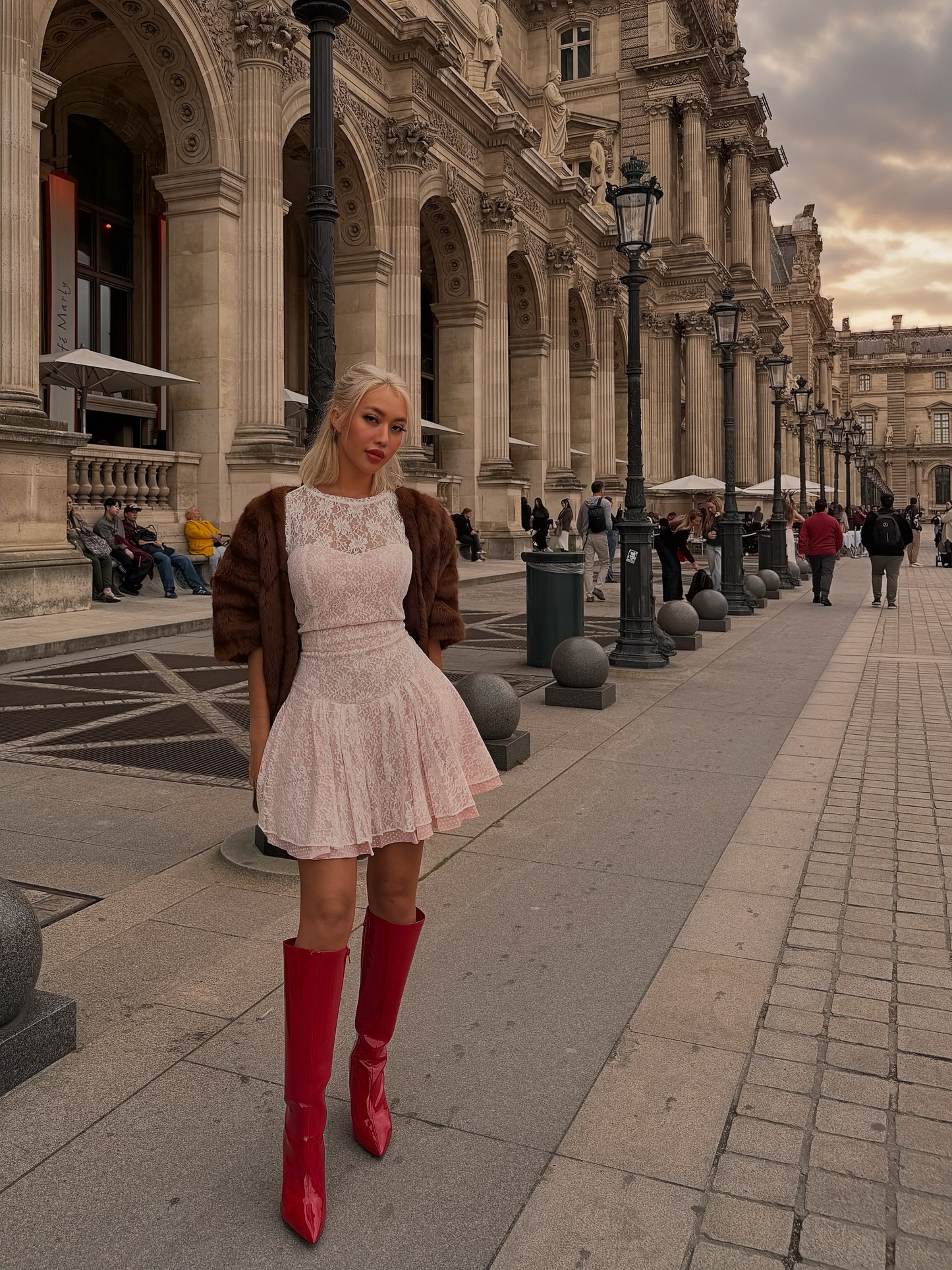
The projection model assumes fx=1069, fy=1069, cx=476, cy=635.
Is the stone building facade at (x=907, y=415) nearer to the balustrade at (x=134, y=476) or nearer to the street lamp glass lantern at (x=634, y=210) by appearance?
the balustrade at (x=134, y=476)

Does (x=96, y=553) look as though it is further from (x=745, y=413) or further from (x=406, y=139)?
(x=745, y=413)

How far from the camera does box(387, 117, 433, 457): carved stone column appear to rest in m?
25.2

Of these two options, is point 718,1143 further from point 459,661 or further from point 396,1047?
point 459,661

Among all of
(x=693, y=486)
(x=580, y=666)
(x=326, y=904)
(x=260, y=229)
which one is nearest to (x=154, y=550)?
(x=260, y=229)

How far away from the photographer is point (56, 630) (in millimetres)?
12328

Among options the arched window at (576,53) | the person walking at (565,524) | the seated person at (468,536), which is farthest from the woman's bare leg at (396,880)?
the arched window at (576,53)

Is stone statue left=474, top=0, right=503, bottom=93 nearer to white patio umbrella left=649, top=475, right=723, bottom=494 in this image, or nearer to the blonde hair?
white patio umbrella left=649, top=475, right=723, bottom=494

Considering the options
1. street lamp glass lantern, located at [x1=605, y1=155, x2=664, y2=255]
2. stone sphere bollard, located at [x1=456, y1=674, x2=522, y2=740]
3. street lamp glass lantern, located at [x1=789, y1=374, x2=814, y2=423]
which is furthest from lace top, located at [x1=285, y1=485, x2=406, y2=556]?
street lamp glass lantern, located at [x1=789, y1=374, x2=814, y2=423]

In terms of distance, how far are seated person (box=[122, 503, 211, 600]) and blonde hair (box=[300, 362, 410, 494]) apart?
14.8m

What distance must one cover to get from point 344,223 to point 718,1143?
81.5 ft

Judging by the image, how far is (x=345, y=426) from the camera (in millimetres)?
2705

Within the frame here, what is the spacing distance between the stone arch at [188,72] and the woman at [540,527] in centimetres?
1309

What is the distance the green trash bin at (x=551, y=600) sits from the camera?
10820 millimetres

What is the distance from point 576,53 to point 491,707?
5143 cm
